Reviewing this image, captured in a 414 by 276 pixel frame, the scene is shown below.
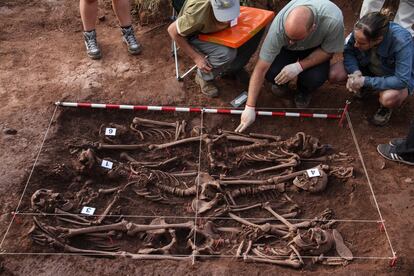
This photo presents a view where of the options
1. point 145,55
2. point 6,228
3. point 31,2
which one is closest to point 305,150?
point 145,55

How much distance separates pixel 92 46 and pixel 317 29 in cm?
316

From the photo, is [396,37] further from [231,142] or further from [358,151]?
[231,142]

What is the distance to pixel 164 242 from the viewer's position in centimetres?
400

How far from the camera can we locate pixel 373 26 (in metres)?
4.17

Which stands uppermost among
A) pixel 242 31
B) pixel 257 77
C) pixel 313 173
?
pixel 242 31

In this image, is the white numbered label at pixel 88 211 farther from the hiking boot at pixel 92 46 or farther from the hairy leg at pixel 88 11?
the hairy leg at pixel 88 11

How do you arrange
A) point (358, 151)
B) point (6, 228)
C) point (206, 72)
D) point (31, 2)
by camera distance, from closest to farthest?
point (6, 228) → point (358, 151) → point (206, 72) → point (31, 2)

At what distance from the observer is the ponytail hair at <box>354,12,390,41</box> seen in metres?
4.18

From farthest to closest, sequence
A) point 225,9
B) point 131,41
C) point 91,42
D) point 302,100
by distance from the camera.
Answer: point 131,41, point 91,42, point 302,100, point 225,9

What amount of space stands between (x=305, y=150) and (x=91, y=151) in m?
2.36

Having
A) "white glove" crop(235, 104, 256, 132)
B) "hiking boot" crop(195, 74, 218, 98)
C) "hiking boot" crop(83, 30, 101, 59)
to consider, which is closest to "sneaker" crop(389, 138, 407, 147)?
"white glove" crop(235, 104, 256, 132)

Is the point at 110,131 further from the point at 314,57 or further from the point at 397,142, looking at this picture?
the point at 397,142

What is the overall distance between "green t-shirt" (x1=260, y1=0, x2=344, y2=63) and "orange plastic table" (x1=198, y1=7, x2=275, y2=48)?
455 mm

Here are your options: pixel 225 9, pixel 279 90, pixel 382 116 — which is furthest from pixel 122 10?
pixel 382 116
